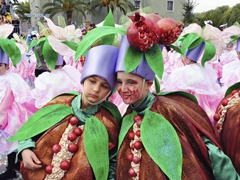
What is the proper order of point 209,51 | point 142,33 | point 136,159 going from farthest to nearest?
point 209,51, point 136,159, point 142,33

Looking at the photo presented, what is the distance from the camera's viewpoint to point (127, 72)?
→ 1505 mm

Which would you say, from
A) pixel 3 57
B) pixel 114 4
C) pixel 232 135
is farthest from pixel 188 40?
pixel 114 4

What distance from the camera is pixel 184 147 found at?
1.53m

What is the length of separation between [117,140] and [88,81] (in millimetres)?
397

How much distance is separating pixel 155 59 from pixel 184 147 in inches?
19.5

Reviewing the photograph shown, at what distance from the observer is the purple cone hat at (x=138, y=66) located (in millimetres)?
1562

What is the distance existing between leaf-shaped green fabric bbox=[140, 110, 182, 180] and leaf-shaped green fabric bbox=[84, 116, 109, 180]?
241mm

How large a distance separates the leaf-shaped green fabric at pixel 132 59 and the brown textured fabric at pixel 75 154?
1.30 feet

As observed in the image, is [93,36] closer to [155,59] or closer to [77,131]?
[155,59]

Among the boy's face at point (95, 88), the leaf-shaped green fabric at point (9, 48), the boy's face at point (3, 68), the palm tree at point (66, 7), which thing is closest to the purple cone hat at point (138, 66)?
the boy's face at point (95, 88)

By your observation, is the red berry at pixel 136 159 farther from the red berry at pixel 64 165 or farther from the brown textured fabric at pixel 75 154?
the red berry at pixel 64 165

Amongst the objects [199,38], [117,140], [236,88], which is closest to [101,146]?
[117,140]

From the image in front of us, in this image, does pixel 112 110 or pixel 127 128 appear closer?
pixel 127 128

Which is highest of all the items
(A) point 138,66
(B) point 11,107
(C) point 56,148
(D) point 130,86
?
(A) point 138,66
